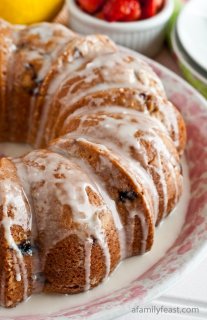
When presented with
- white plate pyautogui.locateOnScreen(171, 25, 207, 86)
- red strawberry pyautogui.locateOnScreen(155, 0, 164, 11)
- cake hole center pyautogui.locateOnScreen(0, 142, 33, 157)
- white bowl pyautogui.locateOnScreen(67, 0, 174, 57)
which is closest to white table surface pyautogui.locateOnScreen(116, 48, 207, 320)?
cake hole center pyautogui.locateOnScreen(0, 142, 33, 157)

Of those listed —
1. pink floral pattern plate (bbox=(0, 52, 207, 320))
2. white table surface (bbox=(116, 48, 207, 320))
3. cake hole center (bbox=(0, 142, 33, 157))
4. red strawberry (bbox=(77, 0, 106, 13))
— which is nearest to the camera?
pink floral pattern plate (bbox=(0, 52, 207, 320))

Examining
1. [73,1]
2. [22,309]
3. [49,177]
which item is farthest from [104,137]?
[73,1]

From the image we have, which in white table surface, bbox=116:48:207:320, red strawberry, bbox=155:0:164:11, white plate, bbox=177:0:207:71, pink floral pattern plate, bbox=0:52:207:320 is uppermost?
red strawberry, bbox=155:0:164:11

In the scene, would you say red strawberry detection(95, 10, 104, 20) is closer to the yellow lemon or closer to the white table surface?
the yellow lemon

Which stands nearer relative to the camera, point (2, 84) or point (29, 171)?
point (29, 171)

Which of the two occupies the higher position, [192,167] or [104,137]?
[104,137]

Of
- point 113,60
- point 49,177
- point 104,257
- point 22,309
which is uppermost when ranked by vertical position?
point 113,60

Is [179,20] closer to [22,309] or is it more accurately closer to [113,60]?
[113,60]
